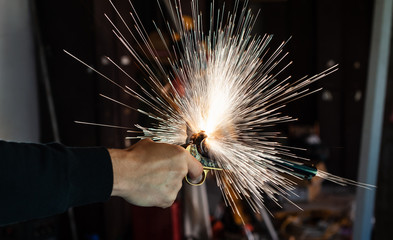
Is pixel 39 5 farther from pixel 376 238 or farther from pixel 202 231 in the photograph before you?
pixel 376 238

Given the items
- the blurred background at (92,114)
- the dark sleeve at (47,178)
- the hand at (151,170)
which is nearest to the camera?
the dark sleeve at (47,178)

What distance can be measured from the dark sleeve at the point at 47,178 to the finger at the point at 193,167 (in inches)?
7.5

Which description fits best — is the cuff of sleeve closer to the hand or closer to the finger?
the hand

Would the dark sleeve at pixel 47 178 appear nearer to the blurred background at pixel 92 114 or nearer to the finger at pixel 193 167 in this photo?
the finger at pixel 193 167

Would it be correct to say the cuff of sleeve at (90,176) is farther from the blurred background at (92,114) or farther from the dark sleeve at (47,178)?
the blurred background at (92,114)

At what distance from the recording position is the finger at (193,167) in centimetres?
94

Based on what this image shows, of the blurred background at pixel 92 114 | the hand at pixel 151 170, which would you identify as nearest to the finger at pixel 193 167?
the hand at pixel 151 170

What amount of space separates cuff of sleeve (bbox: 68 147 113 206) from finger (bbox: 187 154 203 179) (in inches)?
7.5

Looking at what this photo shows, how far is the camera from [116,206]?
2684 millimetres

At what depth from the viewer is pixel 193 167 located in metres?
0.95

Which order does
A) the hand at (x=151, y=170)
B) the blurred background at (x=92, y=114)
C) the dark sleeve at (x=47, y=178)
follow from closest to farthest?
the dark sleeve at (x=47, y=178)
the hand at (x=151, y=170)
the blurred background at (x=92, y=114)

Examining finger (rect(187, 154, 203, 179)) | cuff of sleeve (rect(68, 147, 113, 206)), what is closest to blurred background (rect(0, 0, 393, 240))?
finger (rect(187, 154, 203, 179))

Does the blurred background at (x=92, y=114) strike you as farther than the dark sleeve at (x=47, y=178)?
Yes

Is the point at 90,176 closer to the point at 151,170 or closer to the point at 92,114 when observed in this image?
the point at 151,170
